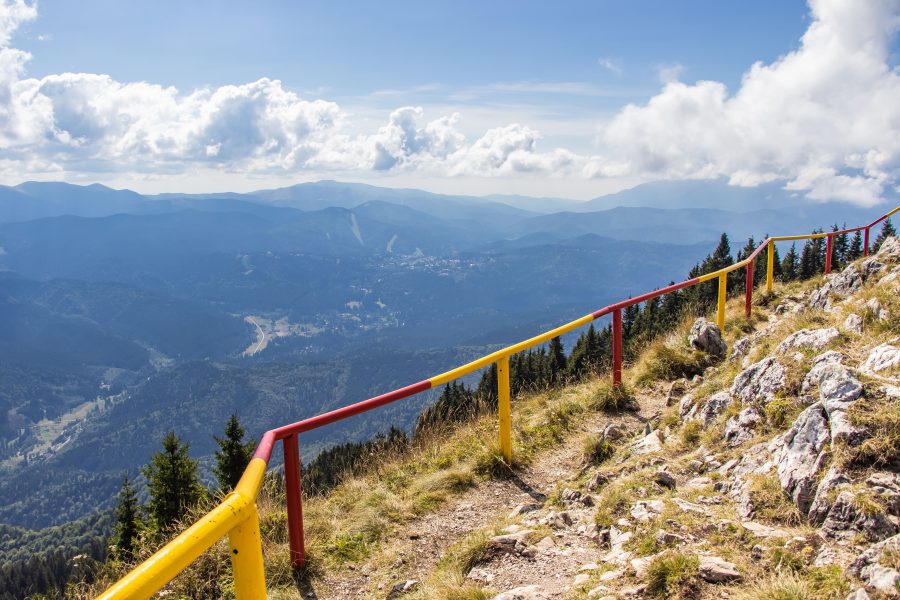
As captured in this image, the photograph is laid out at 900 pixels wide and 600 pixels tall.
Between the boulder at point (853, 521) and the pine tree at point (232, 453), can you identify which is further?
the pine tree at point (232, 453)

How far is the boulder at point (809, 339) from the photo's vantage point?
6.06 meters

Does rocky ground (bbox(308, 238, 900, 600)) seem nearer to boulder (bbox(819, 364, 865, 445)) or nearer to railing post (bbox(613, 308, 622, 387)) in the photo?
boulder (bbox(819, 364, 865, 445))

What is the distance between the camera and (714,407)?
6176mm

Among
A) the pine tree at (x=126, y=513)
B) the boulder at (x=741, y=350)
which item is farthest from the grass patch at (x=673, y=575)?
the pine tree at (x=126, y=513)

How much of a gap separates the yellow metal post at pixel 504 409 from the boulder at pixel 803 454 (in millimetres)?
2789

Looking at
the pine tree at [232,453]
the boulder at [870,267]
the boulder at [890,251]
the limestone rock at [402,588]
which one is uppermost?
the boulder at [890,251]

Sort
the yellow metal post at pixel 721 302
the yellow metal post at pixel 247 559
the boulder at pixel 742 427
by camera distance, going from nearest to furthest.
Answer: the yellow metal post at pixel 247 559 < the boulder at pixel 742 427 < the yellow metal post at pixel 721 302

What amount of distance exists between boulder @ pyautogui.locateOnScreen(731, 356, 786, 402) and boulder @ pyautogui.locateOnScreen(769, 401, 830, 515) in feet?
3.36

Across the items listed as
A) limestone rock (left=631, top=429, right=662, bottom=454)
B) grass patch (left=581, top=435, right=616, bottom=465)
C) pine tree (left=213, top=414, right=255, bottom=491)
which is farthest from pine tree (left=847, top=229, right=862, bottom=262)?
pine tree (left=213, top=414, right=255, bottom=491)

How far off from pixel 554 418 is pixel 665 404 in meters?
1.66

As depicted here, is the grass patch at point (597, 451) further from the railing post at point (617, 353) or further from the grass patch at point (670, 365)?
the grass patch at point (670, 365)

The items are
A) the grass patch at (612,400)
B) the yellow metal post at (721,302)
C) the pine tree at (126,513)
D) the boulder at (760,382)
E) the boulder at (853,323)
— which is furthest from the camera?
the pine tree at (126,513)

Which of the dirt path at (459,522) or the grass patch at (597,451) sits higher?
the grass patch at (597,451)

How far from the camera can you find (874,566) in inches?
114
